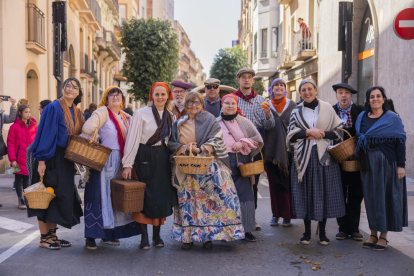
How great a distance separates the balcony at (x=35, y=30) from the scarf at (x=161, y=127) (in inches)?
443

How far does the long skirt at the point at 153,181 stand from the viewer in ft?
17.8

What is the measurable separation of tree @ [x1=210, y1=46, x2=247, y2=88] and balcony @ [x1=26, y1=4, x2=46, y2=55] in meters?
29.0

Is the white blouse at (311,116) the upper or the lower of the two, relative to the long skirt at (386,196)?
upper

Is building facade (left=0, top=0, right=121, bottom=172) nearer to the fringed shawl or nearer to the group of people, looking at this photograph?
the group of people

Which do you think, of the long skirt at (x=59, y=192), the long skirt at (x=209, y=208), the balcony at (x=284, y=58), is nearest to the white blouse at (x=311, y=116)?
the long skirt at (x=209, y=208)

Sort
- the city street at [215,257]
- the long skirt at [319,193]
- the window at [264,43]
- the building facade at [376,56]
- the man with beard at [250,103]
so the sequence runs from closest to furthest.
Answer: the city street at [215,257], the long skirt at [319,193], the man with beard at [250,103], the building facade at [376,56], the window at [264,43]

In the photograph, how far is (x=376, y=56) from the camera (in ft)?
43.8

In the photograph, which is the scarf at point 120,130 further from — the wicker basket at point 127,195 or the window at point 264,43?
the window at point 264,43

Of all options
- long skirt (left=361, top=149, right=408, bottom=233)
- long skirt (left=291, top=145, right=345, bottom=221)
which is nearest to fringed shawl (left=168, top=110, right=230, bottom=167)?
long skirt (left=291, top=145, right=345, bottom=221)

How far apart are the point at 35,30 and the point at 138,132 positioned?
39.8ft

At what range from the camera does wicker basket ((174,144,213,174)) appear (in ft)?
16.5

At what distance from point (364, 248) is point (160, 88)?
3.11 metres

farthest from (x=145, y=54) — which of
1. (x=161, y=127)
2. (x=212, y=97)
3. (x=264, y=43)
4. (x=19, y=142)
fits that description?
(x=161, y=127)

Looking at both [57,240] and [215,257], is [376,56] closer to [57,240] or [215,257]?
[215,257]
